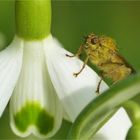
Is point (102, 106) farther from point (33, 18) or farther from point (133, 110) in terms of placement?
point (33, 18)

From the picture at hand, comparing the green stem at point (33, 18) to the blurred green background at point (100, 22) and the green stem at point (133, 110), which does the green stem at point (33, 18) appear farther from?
the blurred green background at point (100, 22)

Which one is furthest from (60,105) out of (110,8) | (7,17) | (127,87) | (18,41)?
(110,8)

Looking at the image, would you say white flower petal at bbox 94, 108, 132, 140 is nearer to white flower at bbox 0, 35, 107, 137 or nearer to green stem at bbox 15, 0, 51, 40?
white flower at bbox 0, 35, 107, 137

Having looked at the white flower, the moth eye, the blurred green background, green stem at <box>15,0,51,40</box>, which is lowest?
the blurred green background

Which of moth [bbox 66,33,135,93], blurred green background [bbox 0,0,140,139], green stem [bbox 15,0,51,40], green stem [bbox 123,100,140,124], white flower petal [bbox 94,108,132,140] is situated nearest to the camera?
green stem [bbox 123,100,140,124]

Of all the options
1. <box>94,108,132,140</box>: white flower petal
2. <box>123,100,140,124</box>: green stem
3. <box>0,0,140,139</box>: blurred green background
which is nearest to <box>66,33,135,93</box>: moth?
<box>94,108,132,140</box>: white flower petal

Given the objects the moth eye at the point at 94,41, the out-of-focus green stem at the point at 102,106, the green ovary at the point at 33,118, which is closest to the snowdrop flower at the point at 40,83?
the green ovary at the point at 33,118
